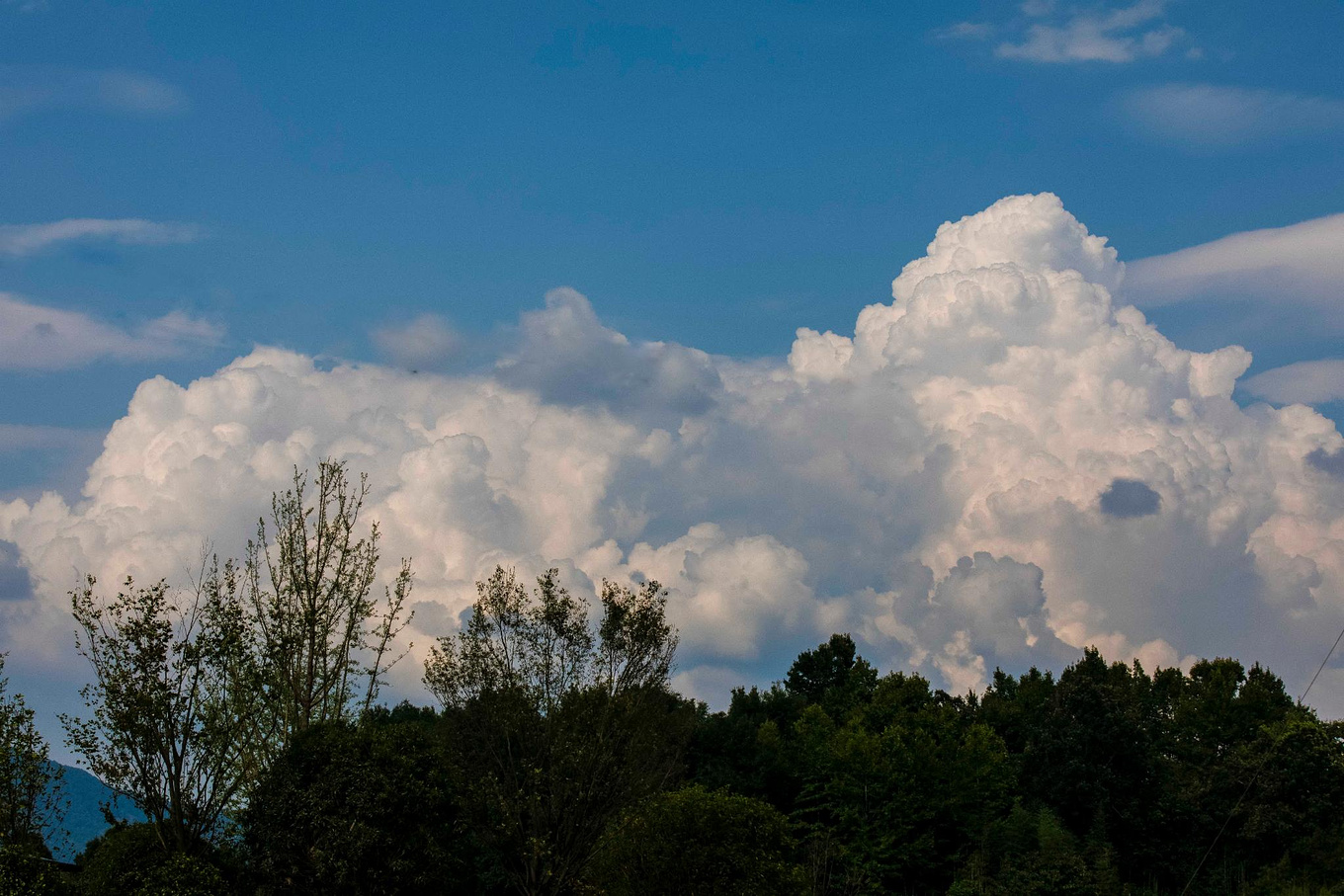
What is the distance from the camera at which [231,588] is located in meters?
33.0

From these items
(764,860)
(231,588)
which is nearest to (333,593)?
(231,588)

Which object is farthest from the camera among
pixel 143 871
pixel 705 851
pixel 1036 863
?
pixel 1036 863

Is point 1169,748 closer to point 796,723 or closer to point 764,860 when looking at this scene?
point 796,723

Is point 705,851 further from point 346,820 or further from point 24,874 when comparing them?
point 24,874

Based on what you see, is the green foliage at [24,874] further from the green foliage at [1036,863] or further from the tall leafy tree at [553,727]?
the green foliage at [1036,863]

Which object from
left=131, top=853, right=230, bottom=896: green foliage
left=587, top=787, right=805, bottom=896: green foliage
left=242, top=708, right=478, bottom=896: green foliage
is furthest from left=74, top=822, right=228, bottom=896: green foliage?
left=587, top=787, right=805, bottom=896: green foliage

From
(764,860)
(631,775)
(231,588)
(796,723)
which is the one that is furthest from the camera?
(796,723)

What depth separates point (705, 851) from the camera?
28.6 m

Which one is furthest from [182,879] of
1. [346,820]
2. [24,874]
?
[346,820]

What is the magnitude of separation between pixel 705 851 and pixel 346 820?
31.8ft

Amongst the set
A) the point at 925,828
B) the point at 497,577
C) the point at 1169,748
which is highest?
the point at 497,577

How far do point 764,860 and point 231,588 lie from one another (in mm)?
16688

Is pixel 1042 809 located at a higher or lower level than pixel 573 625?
lower

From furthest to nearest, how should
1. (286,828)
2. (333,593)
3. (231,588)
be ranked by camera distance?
(333,593), (231,588), (286,828)
